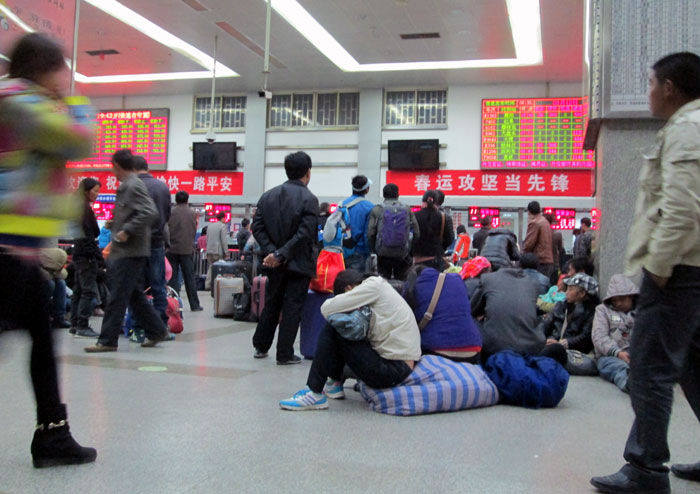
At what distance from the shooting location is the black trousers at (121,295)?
5582 mm

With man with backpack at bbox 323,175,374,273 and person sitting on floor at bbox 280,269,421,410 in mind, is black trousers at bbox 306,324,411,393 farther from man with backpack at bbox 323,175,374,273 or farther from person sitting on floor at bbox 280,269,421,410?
man with backpack at bbox 323,175,374,273

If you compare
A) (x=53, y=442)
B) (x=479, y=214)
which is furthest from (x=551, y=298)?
(x=479, y=214)

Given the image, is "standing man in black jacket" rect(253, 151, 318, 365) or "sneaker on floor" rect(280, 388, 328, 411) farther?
"standing man in black jacket" rect(253, 151, 318, 365)

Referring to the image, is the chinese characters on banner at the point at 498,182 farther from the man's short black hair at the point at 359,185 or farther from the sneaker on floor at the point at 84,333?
the sneaker on floor at the point at 84,333

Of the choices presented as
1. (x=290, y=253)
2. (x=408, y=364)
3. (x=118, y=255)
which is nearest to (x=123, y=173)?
(x=118, y=255)

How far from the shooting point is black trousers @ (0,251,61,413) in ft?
7.52

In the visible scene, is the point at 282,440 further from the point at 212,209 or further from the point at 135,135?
the point at 135,135

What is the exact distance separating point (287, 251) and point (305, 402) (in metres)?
1.72

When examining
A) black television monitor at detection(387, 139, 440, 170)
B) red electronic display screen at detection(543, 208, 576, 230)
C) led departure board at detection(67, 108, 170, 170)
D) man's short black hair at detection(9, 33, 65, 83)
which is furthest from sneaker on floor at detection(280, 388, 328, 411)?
led departure board at detection(67, 108, 170, 170)

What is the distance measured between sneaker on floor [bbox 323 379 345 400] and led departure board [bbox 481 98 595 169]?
1440cm

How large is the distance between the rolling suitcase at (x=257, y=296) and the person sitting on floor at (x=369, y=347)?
4.56 meters

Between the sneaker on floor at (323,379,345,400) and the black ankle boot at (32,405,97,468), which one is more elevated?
the black ankle boot at (32,405,97,468)

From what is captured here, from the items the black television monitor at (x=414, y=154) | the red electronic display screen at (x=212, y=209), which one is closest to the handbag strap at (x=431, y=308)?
Answer: the black television monitor at (x=414, y=154)

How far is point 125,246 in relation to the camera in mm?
5602
